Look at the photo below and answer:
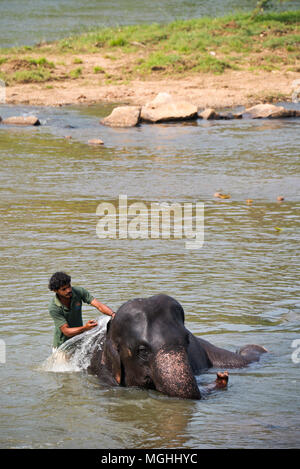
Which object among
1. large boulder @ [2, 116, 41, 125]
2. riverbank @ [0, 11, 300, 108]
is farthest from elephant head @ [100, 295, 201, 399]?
riverbank @ [0, 11, 300, 108]

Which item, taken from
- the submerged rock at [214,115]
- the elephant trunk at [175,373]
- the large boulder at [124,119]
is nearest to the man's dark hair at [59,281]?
the elephant trunk at [175,373]

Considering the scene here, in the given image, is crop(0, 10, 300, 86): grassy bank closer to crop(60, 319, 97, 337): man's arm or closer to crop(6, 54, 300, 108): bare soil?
crop(6, 54, 300, 108): bare soil

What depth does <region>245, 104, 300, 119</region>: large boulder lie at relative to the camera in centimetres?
2181

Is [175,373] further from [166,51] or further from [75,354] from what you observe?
[166,51]

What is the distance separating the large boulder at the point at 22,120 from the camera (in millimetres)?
21047

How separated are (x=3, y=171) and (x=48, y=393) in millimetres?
9451

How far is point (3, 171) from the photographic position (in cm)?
1554

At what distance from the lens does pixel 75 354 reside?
7070mm

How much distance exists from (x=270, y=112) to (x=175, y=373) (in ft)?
55.4

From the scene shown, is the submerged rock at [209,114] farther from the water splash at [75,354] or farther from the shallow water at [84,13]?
the water splash at [75,354]

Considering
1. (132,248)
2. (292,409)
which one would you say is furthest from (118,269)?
(292,409)

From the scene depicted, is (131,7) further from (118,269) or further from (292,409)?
(292,409)

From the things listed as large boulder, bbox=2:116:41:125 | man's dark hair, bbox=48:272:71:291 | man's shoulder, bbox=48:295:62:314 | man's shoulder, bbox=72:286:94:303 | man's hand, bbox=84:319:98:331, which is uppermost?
large boulder, bbox=2:116:41:125
